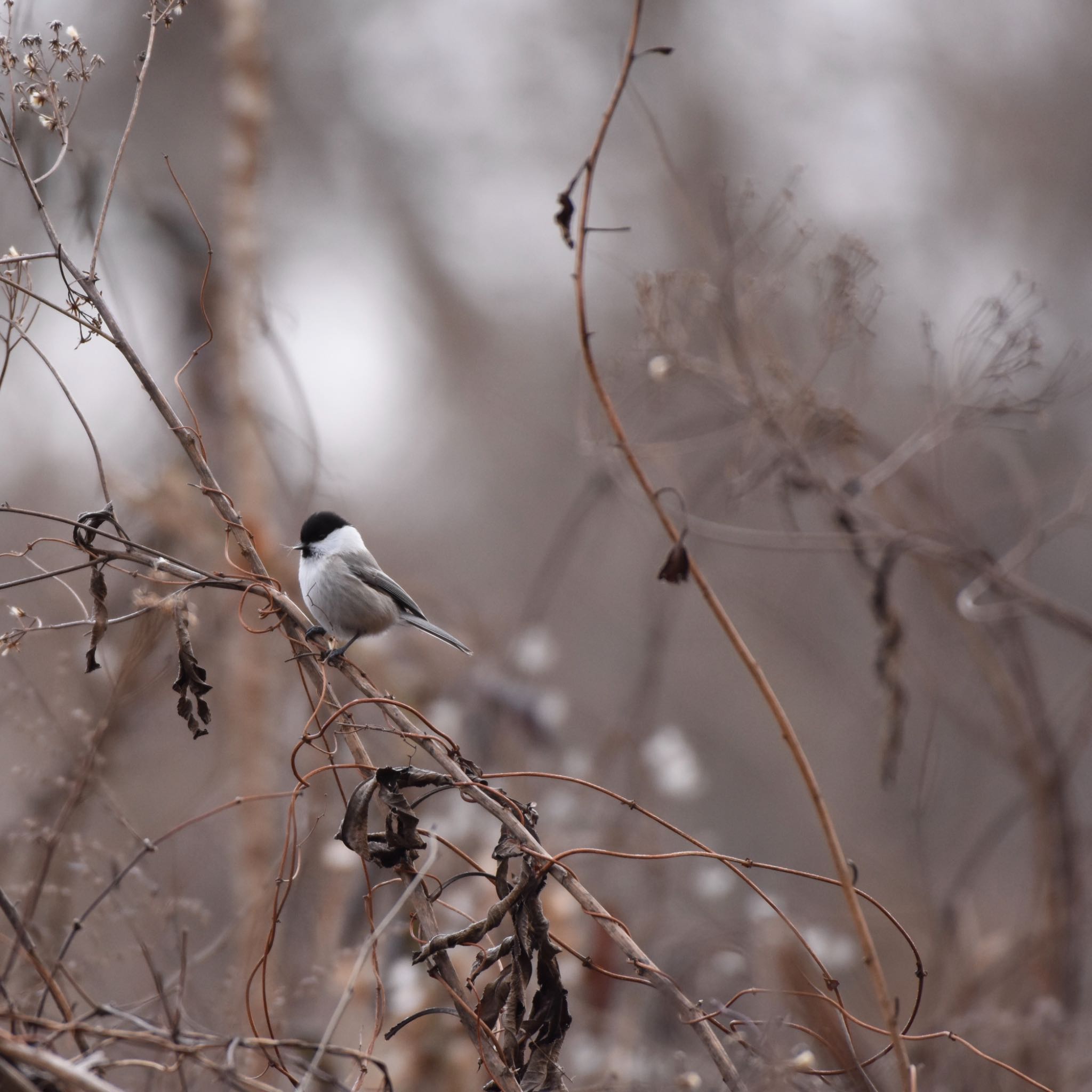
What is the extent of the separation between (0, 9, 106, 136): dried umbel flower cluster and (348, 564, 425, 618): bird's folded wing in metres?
1.70

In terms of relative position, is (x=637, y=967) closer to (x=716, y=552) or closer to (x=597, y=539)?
(x=716, y=552)

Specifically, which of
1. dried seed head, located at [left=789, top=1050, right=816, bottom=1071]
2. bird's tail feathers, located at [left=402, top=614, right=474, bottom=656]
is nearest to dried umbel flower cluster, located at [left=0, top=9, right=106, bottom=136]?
bird's tail feathers, located at [left=402, top=614, right=474, bottom=656]

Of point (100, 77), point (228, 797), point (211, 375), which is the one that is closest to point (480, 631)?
point (228, 797)

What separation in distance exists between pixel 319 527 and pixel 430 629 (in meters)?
0.50

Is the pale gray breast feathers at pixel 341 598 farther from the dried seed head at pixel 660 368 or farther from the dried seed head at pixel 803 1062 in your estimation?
the dried seed head at pixel 803 1062

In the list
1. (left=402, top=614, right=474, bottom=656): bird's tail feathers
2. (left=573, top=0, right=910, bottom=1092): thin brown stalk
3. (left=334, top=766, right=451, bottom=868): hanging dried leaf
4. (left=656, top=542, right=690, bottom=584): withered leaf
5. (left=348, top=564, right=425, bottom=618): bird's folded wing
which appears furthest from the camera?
(left=348, top=564, right=425, bottom=618): bird's folded wing

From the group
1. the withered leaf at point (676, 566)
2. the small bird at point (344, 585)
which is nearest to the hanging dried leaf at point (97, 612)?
the withered leaf at point (676, 566)

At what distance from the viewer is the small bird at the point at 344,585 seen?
10.4 ft

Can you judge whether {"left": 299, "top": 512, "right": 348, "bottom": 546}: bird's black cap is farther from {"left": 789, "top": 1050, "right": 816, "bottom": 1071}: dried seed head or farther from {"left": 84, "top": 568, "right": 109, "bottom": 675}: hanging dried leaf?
{"left": 789, "top": 1050, "right": 816, "bottom": 1071}: dried seed head

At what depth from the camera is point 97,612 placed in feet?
5.30

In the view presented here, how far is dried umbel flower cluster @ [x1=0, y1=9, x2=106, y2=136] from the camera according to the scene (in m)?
1.70

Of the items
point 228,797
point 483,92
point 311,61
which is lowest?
point 228,797

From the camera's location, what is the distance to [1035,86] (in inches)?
365

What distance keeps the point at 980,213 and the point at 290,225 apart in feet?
21.3
